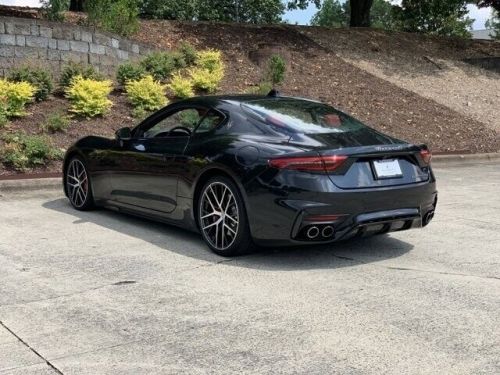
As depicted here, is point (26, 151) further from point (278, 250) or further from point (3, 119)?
point (278, 250)

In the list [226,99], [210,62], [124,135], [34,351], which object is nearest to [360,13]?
[210,62]

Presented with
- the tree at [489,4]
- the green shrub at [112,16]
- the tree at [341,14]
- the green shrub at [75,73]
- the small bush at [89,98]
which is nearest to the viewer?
the small bush at [89,98]

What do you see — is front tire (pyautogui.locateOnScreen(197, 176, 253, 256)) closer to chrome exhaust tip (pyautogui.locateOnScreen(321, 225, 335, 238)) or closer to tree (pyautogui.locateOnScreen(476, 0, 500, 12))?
chrome exhaust tip (pyautogui.locateOnScreen(321, 225, 335, 238))

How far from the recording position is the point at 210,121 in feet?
20.2

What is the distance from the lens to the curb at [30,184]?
8898 mm

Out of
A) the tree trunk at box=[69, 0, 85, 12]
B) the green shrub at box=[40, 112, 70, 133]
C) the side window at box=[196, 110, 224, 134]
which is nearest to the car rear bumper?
the side window at box=[196, 110, 224, 134]

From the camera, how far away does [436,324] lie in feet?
13.4

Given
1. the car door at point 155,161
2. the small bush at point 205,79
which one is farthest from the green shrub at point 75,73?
the car door at point 155,161

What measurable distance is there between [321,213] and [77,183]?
368cm

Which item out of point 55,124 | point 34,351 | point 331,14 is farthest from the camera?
point 331,14

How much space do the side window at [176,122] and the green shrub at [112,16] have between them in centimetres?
922

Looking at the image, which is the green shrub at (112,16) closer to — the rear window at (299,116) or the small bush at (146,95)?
the small bush at (146,95)

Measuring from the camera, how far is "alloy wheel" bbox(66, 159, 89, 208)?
25.0 feet

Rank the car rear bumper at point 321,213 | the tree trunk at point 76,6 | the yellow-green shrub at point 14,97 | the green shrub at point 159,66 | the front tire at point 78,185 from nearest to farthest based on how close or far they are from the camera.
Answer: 1. the car rear bumper at point 321,213
2. the front tire at point 78,185
3. the yellow-green shrub at point 14,97
4. the green shrub at point 159,66
5. the tree trunk at point 76,6
